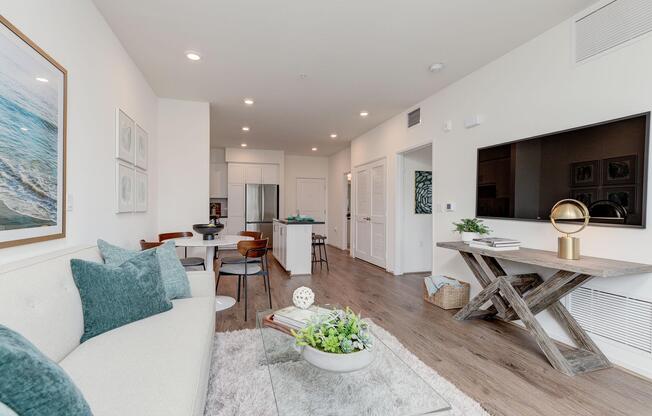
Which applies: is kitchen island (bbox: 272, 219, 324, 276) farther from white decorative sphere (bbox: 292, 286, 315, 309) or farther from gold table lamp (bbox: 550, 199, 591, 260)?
gold table lamp (bbox: 550, 199, 591, 260)

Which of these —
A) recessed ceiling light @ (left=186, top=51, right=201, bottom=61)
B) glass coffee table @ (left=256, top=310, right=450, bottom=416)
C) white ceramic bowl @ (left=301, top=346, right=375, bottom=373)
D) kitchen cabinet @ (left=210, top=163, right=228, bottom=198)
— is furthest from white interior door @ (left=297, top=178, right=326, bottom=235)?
white ceramic bowl @ (left=301, top=346, right=375, bottom=373)

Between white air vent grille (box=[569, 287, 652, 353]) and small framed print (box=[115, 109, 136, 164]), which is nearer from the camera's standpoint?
white air vent grille (box=[569, 287, 652, 353])

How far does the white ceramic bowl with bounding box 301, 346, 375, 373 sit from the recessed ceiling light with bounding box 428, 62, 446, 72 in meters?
3.06

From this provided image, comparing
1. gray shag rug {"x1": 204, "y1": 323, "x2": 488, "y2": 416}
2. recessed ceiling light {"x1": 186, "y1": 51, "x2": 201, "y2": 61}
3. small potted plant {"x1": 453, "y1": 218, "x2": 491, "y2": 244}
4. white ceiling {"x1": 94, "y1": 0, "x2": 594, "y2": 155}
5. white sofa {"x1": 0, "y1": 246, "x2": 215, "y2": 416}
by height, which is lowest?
gray shag rug {"x1": 204, "y1": 323, "x2": 488, "y2": 416}

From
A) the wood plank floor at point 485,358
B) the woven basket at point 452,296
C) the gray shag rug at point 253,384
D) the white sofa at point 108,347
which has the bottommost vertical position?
the wood plank floor at point 485,358

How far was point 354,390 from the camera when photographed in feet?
4.34

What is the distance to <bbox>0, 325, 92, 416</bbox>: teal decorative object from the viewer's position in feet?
2.25

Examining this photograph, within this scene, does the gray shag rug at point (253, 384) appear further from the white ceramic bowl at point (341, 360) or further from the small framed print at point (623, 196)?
the small framed print at point (623, 196)

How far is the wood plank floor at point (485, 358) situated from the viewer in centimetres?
176

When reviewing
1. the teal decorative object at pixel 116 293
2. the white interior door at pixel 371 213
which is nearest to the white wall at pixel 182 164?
the teal decorative object at pixel 116 293

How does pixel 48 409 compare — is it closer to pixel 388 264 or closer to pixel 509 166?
pixel 509 166

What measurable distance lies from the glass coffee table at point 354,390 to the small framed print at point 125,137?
2.42 metres

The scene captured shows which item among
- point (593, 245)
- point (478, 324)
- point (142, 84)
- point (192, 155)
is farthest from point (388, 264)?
point (142, 84)

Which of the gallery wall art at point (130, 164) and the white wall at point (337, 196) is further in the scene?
the white wall at point (337, 196)
